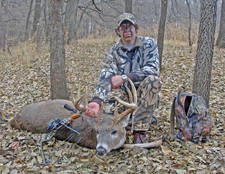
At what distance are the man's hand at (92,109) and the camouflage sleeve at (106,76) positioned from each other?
0.14 metres

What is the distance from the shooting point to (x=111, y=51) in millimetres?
4820

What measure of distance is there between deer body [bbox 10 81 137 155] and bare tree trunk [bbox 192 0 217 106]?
1.35 m

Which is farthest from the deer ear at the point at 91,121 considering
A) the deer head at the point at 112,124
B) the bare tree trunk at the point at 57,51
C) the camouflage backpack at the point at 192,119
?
the bare tree trunk at the point at 57,51

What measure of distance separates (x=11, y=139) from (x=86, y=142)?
1.09 m

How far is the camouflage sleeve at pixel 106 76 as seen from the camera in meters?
4.47

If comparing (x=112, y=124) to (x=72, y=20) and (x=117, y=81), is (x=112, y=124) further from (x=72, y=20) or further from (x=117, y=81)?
(x=72, y=20)

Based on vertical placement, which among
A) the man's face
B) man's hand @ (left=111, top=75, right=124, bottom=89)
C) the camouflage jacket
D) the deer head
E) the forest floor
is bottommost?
the forest floor

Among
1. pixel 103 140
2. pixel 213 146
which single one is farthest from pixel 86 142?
pixel 213 146

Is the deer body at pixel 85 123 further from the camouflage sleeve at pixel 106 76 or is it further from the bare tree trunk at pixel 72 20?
the bare tree trunk at pixel 72 20

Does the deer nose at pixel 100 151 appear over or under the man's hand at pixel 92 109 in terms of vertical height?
under

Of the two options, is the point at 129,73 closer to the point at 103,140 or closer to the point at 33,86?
the point at 103,140

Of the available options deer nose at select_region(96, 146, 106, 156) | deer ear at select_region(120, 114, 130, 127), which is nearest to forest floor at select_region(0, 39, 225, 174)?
deer nose at select_region(96, 146, 106, 156)

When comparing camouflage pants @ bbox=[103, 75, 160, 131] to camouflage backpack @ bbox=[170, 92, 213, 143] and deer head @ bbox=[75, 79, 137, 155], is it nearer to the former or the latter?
deer head @ bbox=[75, 79, 137, 155]

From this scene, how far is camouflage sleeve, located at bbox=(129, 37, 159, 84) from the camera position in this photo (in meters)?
4.39
